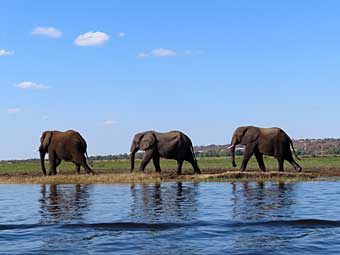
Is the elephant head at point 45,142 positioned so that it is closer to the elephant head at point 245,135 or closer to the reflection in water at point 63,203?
the reflection in water at point 63,203

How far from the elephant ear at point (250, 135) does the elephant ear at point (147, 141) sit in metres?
5.59

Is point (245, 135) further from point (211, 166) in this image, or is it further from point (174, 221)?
point (174, 221)

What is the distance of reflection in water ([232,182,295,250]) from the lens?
13578 mm

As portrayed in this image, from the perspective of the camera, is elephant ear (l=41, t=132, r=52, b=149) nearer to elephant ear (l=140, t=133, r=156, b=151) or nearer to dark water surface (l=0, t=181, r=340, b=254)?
elephant ear (l=140, t=133, r=156, b=151)

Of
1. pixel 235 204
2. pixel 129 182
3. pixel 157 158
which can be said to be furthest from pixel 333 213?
pixel 157 158

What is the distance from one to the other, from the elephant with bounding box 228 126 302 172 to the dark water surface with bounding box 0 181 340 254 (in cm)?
1051

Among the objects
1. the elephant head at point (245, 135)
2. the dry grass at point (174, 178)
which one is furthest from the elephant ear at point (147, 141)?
the elephant head at point (245, 135)

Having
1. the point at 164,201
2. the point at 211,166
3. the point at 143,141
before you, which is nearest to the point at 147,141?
the point at 143,141

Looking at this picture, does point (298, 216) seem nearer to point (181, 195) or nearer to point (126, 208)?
point (126, 208)

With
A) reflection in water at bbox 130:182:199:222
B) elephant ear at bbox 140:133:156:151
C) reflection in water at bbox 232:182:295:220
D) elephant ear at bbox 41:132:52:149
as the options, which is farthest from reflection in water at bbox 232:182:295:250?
elephant ear at bbox 41:132:52:149

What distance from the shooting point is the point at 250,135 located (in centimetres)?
3831

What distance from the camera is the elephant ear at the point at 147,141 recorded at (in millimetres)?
37875

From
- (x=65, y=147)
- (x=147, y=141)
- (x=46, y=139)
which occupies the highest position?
(x=46, y=139)

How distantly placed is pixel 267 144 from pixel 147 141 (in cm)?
725
